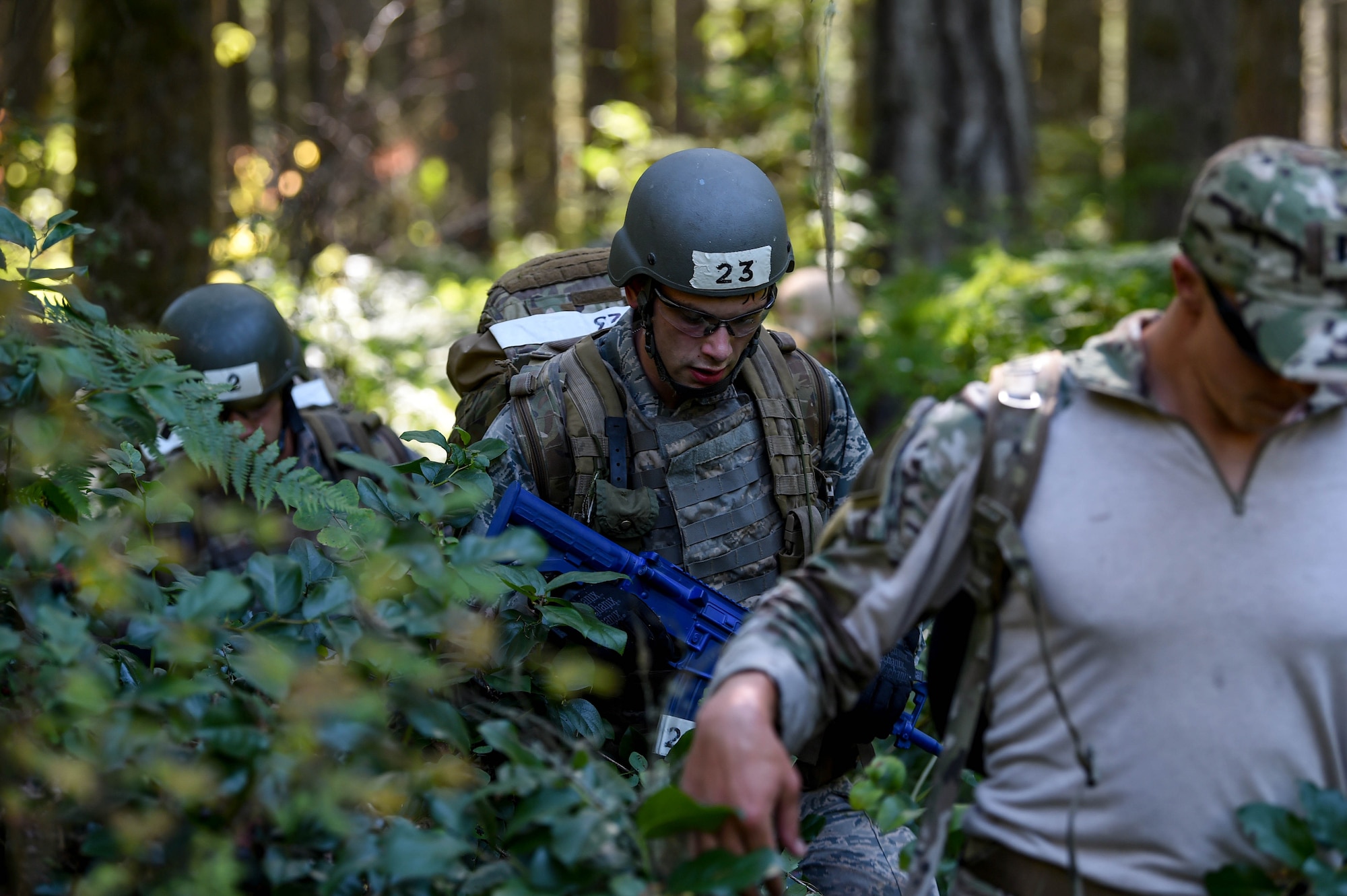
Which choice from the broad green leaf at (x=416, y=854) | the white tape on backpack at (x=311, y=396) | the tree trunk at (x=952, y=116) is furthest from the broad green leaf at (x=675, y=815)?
the tree trunk at (x=952, y=116)

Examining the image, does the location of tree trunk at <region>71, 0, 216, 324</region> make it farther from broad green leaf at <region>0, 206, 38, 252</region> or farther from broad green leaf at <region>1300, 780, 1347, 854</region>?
broad green leaf at <region>1300, 780, 1347, 854</region>

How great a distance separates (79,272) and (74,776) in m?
1.18

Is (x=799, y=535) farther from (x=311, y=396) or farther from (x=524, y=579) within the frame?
(x=311, y=396)

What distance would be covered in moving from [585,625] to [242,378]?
238cm

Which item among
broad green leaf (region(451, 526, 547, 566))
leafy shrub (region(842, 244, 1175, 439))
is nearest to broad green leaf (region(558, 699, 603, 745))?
broad green leaf (region(451, 526, 547, 566))

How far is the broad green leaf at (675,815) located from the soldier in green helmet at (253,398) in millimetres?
2875

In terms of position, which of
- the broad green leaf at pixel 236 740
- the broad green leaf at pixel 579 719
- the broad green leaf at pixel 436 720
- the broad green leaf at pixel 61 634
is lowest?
the broad green leaf at pixel 579 719

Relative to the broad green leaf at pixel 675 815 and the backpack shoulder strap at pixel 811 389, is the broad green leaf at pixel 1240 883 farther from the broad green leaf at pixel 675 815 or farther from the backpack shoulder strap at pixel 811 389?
the backpack shoulder strap at pixel 811 389

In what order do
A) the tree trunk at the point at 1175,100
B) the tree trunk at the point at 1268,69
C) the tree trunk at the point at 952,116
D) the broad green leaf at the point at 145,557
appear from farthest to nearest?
the tree trunk at the point at 1268,69 < the tree trunk at the point at 1175,100 < the tree trunk at the point at 952,116 < the broad green leaf at the point at 145,557

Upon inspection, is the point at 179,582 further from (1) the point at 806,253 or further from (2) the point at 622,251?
(1) the point at 806,253

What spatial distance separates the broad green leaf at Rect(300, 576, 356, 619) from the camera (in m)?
2.25

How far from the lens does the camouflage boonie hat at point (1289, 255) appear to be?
1863 millimetres

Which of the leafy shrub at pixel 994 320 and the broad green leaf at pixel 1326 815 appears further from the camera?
the leafy shrub at pixel 994 320

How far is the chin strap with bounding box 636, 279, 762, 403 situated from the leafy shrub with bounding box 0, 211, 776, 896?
1226mm
